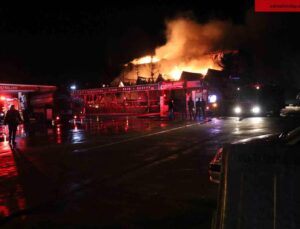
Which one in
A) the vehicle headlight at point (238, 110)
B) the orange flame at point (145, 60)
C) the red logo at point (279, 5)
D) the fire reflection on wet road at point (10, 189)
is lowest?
the fire reflection on wet road at point (10, 189)

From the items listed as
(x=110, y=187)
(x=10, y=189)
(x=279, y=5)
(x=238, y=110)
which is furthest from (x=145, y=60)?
(x=110, y=187)

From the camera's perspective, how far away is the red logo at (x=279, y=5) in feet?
28.0

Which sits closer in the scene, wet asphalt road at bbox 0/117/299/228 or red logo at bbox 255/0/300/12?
wet asphalt road at bbox 0/117/299/228

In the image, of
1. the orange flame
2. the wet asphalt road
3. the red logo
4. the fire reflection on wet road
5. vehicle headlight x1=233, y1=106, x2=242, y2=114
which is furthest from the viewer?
the orange flame

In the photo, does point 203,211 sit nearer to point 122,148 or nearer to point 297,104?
point 122,148

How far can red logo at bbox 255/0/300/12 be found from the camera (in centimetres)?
854

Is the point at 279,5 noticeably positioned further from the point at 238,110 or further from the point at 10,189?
the point at 238,110

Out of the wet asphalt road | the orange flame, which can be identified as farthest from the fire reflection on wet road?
the orange flame

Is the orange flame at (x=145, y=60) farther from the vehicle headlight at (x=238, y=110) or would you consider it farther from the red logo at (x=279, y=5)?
the red logo at (x=279, y=5)

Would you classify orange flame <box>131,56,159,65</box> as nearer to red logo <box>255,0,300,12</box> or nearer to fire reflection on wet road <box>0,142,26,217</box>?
fire reflection on wet road <box>0,142,26,217</box>

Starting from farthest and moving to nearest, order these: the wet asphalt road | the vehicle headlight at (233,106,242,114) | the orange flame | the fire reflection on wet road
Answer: the orange flame, the vehicle headlight at (233,106,242,114), the fire reflection on wet road, the wet asphalt road

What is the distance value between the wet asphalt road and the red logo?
3.84 m

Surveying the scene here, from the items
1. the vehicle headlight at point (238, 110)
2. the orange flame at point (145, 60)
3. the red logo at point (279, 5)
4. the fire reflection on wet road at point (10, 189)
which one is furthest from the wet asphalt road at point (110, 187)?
the orange flame at point (145, 60)

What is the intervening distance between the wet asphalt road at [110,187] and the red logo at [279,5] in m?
3.84
